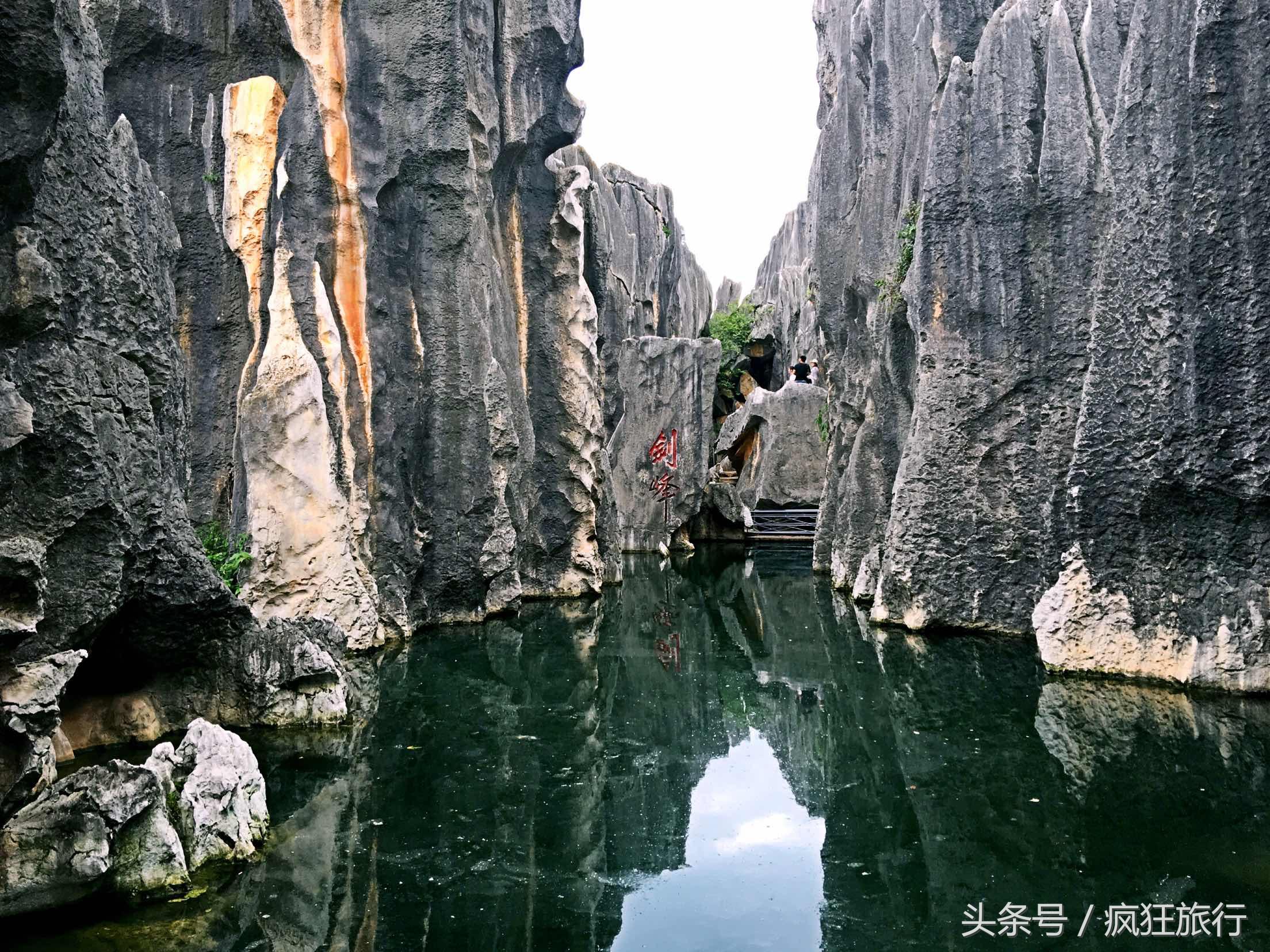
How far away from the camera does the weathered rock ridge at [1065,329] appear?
6.43 metres

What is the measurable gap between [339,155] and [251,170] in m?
0.77

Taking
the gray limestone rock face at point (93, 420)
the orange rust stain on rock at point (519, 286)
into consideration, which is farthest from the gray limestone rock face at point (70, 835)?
the orange rust stain on rock at point (519, 286)

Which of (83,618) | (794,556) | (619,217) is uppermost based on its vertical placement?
(619,217)

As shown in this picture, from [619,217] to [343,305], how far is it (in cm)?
1971

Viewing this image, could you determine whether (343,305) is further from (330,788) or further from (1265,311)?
(1265,311)

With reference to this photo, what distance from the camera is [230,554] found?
8305 millimetres

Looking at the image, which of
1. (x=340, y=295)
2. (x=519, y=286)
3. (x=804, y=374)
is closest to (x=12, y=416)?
(x=340, y=295)

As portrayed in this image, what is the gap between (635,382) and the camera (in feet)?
59.6

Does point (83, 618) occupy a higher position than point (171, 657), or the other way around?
point (83, 618)

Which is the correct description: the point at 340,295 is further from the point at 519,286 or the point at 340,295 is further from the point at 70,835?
the point at 70,835

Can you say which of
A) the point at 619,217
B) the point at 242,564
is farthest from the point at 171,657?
the point at 619,217

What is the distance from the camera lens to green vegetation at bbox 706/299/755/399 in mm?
31578

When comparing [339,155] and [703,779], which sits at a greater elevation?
[339,155]

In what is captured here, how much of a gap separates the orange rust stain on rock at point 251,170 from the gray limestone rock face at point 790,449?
1266 cm
